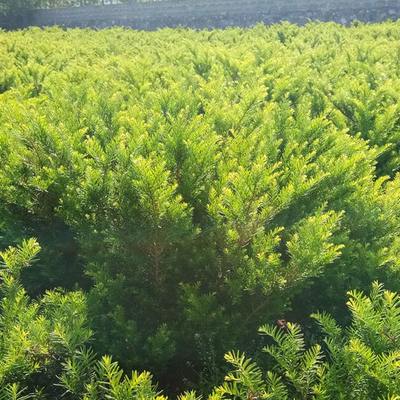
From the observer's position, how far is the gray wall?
62.1ft

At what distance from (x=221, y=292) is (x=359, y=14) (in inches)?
763

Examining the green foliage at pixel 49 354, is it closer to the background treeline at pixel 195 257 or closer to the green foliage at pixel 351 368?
the background treeline at pixel 195 257

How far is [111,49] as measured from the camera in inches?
386

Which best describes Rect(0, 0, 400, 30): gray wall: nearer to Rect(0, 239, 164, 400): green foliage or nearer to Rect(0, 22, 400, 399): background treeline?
Rect(0, 22, 400, 399): background treeline

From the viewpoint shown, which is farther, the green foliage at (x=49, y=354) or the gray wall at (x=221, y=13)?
the gray wall at (x=221, y=13)

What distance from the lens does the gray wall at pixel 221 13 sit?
18.9 metres

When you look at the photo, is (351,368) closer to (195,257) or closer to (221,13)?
(195,257)

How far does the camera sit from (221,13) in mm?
22016

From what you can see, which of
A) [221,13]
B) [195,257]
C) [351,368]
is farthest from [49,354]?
[221,13]

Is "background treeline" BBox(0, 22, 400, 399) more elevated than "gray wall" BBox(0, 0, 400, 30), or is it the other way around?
"gray wall" BBox(0, 0, 400, 30)

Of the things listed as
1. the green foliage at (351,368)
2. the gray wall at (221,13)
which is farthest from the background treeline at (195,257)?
the gray wall at (221,13)

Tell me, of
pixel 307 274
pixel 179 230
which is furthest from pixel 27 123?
pixel 307 274

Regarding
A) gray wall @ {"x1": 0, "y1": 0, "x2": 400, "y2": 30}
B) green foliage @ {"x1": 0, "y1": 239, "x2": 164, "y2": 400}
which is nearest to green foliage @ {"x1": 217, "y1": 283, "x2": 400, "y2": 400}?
green foliage @ {"x1": 0, "y1": 239, "x2": 164, "y2": 400}


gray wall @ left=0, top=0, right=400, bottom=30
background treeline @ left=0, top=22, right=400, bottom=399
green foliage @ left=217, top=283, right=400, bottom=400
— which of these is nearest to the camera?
green foliage @ left=217, top=283, right=400, bottom=400
